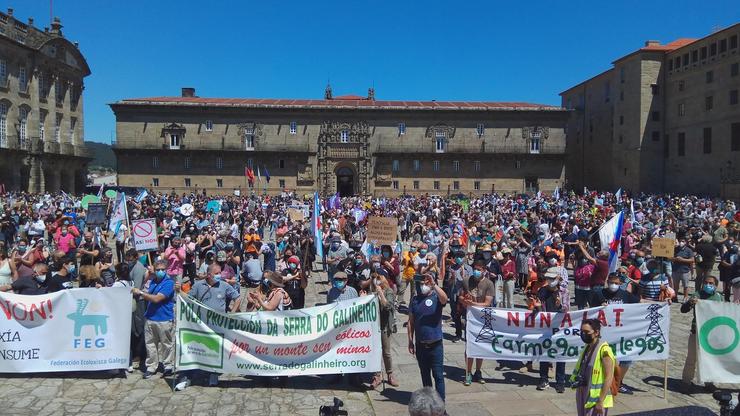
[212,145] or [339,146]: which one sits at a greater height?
[339,146]

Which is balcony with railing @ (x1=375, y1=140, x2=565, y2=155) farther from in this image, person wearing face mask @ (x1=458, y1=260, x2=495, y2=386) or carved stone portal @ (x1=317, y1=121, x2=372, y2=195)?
person wearing face mask @ (x1=458, y1=260, x2=495, y2=386)

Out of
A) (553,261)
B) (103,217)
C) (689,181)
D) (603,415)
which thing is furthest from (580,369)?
(689,181)

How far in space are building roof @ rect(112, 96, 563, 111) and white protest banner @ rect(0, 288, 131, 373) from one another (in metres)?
45.7

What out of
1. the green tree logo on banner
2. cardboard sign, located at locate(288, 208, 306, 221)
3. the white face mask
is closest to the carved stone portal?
cardboard sign, located at locate(288, 208, 306, 221)

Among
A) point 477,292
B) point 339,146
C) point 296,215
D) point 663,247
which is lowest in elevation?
point 477,292

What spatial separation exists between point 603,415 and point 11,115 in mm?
48183

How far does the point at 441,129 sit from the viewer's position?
53.4 meters

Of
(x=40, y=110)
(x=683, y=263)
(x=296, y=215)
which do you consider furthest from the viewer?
(x=40, y=110)

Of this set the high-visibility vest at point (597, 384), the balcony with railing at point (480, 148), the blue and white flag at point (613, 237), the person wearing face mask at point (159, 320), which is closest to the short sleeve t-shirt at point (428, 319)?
Result: the high-visibility vest at point (597, 384)

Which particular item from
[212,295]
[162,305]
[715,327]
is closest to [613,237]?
[715,327]

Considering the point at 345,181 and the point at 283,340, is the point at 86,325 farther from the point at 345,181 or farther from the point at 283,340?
the point at 345,181

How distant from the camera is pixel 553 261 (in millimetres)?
9516

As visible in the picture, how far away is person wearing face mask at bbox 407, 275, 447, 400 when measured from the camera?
20.7 ft

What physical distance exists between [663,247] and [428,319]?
7290mm
